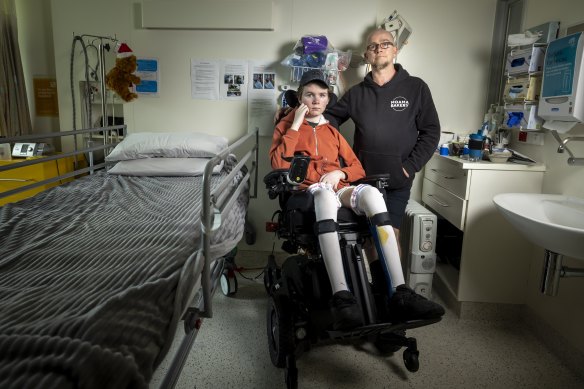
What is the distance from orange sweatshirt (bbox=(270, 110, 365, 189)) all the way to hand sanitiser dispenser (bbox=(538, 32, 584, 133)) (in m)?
0.94

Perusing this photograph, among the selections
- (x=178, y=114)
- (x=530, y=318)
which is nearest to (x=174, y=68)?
(x=178, y=114)

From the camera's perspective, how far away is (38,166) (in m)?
2.79

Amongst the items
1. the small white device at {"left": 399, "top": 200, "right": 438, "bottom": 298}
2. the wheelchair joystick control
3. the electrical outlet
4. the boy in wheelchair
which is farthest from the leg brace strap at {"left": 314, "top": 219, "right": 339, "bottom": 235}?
the electrical outlet

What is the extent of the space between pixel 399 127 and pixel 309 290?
1.13m

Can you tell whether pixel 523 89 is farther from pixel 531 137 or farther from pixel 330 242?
pixel 330 242

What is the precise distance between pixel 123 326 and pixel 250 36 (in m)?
2.42

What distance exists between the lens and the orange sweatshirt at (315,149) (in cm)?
203

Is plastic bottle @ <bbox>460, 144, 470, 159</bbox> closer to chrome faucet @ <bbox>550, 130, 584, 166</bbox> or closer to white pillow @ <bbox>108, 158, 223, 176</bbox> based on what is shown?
chrome faucet @ <bbox>550, 130, 584, 166</bbox>

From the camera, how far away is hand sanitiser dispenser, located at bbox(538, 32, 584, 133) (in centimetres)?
167

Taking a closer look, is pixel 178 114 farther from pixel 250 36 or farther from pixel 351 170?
pixel 351 170

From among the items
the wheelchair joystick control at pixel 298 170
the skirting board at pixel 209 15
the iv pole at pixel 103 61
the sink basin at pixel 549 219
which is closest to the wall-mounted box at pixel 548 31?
the sink basin at pixel 549 219

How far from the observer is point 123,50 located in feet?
9.07

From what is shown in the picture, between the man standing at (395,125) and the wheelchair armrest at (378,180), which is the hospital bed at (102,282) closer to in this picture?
→ the wheelchair armrest at (378,180)

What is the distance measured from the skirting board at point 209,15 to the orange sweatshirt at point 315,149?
2.96 feet
